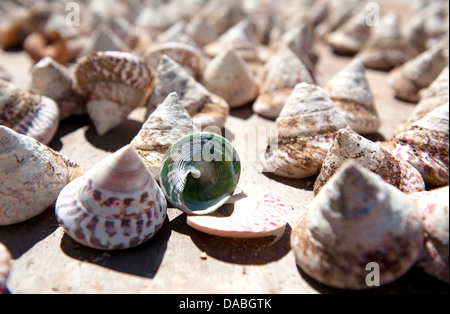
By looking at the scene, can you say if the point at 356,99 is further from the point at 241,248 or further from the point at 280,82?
the point at 241,248

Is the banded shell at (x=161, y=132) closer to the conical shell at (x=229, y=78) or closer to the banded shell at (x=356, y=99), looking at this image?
the conical shell at (x=229, y=78)

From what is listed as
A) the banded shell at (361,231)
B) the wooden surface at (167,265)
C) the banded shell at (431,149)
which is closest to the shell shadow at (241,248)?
the wooden surface at (167,265)

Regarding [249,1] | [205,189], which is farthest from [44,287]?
[249,1]

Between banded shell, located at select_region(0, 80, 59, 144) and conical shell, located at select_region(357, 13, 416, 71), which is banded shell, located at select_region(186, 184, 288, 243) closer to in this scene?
banded shell, located at select_region(0, 80, 59, 144)

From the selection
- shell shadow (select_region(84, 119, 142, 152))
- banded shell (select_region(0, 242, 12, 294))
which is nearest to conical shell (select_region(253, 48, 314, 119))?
shell shadow (select_region(84, 119, 142, 152))

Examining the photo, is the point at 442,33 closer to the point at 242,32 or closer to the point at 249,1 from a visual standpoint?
the point at 242,32
